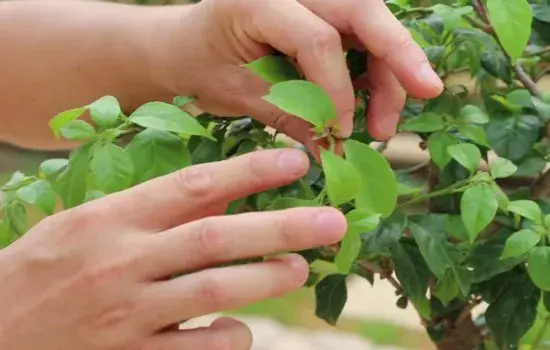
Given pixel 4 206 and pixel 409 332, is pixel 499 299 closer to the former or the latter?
pixel 4 206

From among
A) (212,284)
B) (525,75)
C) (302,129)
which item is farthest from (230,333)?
(525,75)

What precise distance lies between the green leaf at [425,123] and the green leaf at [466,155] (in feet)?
0.07

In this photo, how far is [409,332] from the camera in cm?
113

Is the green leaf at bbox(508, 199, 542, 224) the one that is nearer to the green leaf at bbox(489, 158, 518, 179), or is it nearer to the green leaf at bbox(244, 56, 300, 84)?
the green leaf at bbox(489, 158, 518, 179)

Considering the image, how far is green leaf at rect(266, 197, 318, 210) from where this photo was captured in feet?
1.27

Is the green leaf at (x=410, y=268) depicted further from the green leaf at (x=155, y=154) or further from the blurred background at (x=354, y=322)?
the blurred background at (x=354, y=322)

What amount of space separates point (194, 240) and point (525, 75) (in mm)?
292

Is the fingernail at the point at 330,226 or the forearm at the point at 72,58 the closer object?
the fingernail at the point at 330,226

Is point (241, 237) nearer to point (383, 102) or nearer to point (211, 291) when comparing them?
point (211, 291)

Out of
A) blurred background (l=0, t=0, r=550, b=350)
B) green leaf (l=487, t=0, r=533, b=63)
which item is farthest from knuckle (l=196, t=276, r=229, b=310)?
blurred background (l=0, t=0, r=550, b=350)

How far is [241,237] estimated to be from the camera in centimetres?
36

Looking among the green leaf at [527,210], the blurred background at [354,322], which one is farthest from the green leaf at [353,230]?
the blurred background at [354,322]

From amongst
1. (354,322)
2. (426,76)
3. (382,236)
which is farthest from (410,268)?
(354,322)

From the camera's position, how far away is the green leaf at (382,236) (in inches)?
18.7
